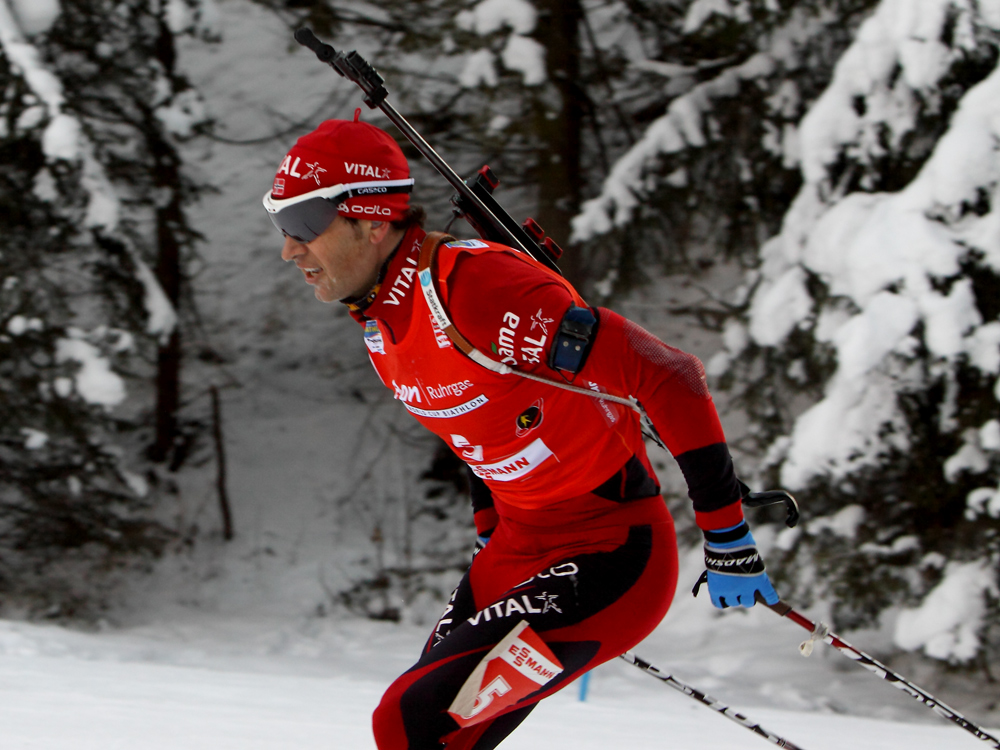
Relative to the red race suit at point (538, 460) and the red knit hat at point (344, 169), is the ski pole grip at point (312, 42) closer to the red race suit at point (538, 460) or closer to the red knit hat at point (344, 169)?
the red knit hat at point (344, 169)

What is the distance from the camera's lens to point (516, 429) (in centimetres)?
224

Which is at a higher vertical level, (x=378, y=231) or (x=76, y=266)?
(x=378, y=231)

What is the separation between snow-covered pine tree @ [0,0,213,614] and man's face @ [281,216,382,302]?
4.34m

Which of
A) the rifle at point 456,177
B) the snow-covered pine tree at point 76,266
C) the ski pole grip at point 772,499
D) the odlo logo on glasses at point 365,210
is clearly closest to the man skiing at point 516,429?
the odlo logo on glasses at point 365,210

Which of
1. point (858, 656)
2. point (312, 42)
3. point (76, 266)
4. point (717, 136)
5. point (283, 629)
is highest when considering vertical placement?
point (312, 42)

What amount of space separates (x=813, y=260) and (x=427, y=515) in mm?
5090

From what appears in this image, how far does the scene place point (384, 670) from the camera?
6348 mm

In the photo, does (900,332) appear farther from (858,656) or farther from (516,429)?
(516,429)

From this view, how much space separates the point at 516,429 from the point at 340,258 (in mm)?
584

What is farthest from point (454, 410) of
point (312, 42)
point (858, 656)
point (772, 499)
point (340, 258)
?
point (858, 656)

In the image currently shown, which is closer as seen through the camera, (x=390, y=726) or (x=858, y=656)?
(x=390, y=726)

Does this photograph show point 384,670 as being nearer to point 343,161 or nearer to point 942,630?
point 942,630

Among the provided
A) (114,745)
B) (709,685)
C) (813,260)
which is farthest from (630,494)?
(709,685)

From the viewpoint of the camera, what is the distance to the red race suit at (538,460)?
2.02m
